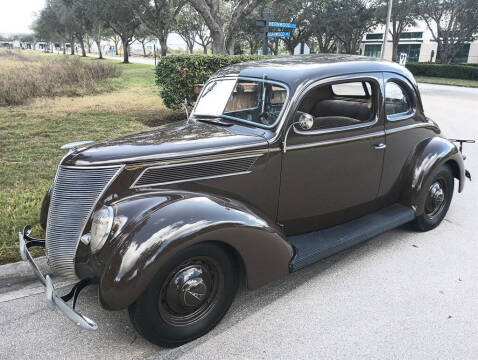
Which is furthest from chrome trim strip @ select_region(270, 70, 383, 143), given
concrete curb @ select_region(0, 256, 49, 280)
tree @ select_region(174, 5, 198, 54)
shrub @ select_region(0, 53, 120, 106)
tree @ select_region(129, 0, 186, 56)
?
tree @ select_region(174, 5, 198, 54)

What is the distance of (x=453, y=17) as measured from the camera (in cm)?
3269

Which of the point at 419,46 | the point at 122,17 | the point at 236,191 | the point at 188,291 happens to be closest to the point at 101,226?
the point at 188,291

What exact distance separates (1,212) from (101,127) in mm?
4685

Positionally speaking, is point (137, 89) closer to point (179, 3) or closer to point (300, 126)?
point (300, 126)

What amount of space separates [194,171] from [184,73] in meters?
7.12

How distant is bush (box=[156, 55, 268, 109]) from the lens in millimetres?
9523

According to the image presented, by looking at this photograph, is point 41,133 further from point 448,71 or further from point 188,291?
point 448,71

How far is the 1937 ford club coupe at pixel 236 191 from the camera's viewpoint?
243cm

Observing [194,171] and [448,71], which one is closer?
[194,171]

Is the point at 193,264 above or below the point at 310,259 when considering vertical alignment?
above

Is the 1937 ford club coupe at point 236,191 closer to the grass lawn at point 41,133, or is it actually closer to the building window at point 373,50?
the grass lawn at point 41,133

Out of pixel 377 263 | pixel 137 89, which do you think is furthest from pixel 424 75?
pixel 377 263

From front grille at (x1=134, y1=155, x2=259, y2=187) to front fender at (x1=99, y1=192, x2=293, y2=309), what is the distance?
0.13 m

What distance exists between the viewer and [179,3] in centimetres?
3164
